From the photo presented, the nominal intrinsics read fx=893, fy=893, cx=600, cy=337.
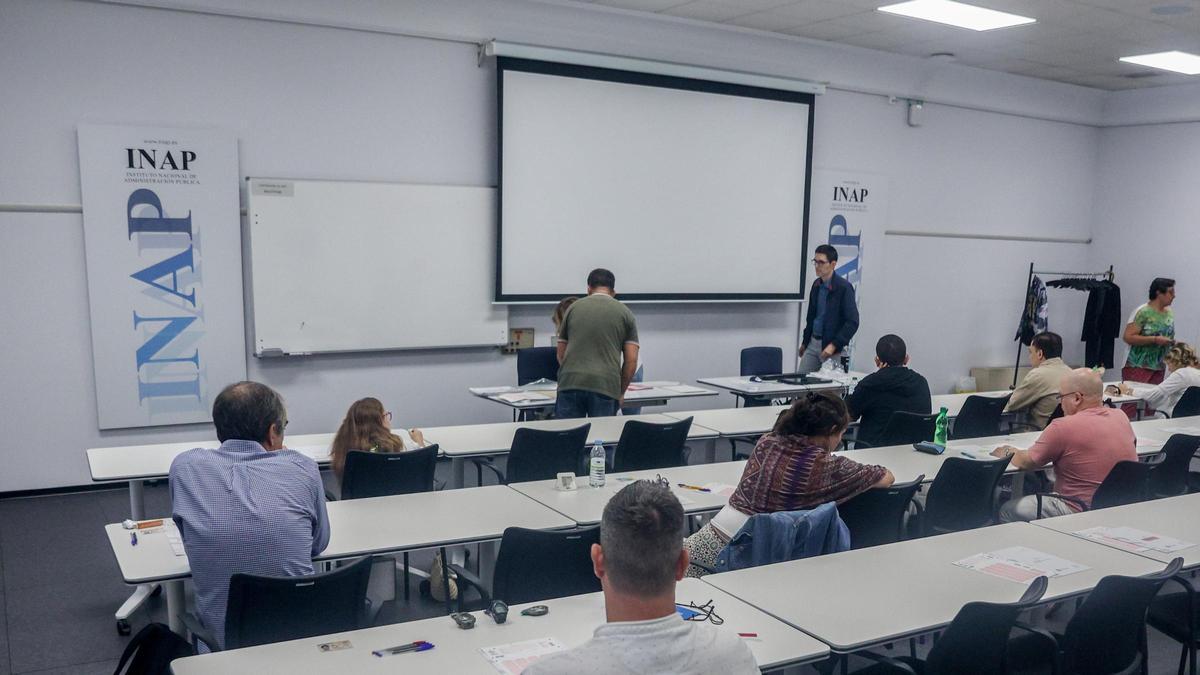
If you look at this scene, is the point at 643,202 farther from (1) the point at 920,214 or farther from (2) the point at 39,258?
(2) the point at 39,258

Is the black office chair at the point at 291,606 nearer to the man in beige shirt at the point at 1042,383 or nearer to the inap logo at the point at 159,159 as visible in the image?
the inap logo at the point at 159,159

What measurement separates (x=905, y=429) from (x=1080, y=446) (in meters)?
1.05

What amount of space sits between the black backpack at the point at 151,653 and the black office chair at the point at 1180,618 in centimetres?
310

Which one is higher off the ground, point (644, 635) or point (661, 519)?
point (661, 519)

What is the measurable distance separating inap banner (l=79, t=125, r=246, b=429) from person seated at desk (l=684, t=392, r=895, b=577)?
4385 millimetres

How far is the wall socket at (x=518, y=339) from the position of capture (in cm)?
746

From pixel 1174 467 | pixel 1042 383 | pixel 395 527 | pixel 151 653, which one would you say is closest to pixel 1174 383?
pixel 1042 383

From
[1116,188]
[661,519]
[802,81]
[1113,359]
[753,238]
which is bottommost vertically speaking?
[1113,359]

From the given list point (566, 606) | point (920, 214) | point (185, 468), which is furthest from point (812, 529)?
point (920, 214)

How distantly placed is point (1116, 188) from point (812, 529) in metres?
10.1

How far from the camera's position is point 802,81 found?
841 centimetres

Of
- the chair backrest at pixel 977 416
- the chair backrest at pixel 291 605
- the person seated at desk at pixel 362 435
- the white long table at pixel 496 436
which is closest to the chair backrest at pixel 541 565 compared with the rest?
the chair backrest at pixel 291 605

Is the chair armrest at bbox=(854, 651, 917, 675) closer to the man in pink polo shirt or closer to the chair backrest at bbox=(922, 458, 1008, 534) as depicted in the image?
the chair backrest at bbox=(922, 458, 1008, 534)

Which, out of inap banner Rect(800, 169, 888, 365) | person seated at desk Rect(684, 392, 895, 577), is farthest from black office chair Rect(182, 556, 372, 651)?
inap banner Rect(800, 169, 888, 365)
